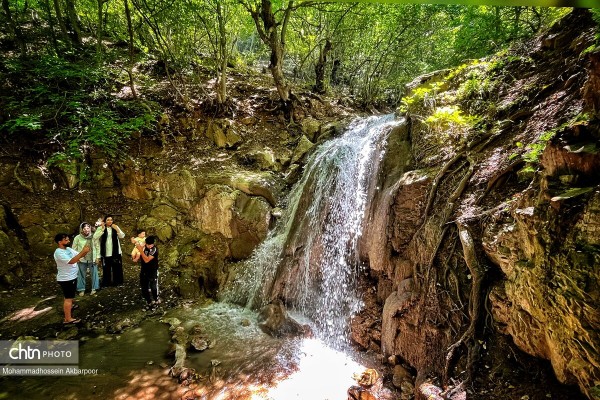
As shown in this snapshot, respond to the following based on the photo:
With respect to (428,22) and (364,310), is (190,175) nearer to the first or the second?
(364,310)

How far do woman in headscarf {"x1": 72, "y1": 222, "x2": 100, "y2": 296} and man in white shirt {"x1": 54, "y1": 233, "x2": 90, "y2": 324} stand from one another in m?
0.39

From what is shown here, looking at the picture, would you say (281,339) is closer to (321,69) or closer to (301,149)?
(301,149)

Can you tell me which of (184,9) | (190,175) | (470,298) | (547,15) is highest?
(184,9)

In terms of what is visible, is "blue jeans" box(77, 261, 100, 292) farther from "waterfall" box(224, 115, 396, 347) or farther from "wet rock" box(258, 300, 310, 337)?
"wet rock" box(258, 300, 310, 337)

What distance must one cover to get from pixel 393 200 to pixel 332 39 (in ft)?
33.5

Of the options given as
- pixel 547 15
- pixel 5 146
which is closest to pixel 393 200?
pixel 547 15

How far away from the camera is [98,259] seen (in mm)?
6520

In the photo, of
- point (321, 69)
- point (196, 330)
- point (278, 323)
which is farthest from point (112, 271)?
point (321, 69)

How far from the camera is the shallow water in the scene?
13.9 ft

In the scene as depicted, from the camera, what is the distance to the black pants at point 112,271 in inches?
262

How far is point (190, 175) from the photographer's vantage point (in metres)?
8.45

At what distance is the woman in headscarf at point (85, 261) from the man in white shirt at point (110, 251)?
0.51 ft

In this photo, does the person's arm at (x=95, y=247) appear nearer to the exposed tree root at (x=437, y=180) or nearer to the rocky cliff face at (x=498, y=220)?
the rocky cliff face at (x=498, y=220)

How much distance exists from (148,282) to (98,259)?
4.03 feet
